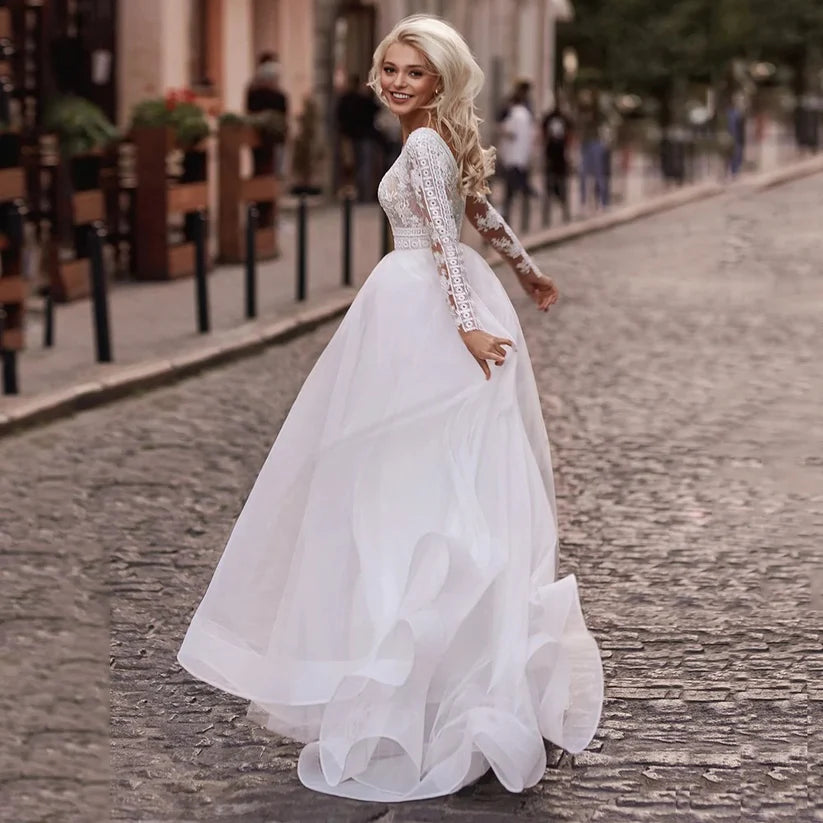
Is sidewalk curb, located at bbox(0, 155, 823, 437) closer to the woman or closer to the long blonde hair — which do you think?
the woman

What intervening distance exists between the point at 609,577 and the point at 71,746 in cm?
271

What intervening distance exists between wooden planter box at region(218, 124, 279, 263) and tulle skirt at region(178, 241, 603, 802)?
550 inches

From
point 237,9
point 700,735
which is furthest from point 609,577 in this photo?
point 237,9

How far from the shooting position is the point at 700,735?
18.4 ft

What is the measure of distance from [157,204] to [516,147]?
31.7 ft

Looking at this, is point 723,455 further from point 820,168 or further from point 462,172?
point 820,168

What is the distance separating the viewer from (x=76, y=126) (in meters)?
16.5

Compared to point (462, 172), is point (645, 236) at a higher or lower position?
lower

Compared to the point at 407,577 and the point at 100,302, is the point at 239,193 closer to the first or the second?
the point at 100,302

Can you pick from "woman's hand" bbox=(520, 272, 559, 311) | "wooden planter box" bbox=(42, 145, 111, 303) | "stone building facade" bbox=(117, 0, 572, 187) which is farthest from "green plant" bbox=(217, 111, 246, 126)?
"woman's hand" bbox=(520, 272, 559, 311)

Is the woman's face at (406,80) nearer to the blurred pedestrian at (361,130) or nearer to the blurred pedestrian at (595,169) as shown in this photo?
the blurred pedestrian at (595,169)

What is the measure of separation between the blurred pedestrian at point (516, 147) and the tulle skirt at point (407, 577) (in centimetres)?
1931

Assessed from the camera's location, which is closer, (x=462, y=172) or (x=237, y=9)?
(x=462, y=172)

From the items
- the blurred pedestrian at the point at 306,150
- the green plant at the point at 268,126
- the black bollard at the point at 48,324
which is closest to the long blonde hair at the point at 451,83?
the black bollard at the point at 48,324
